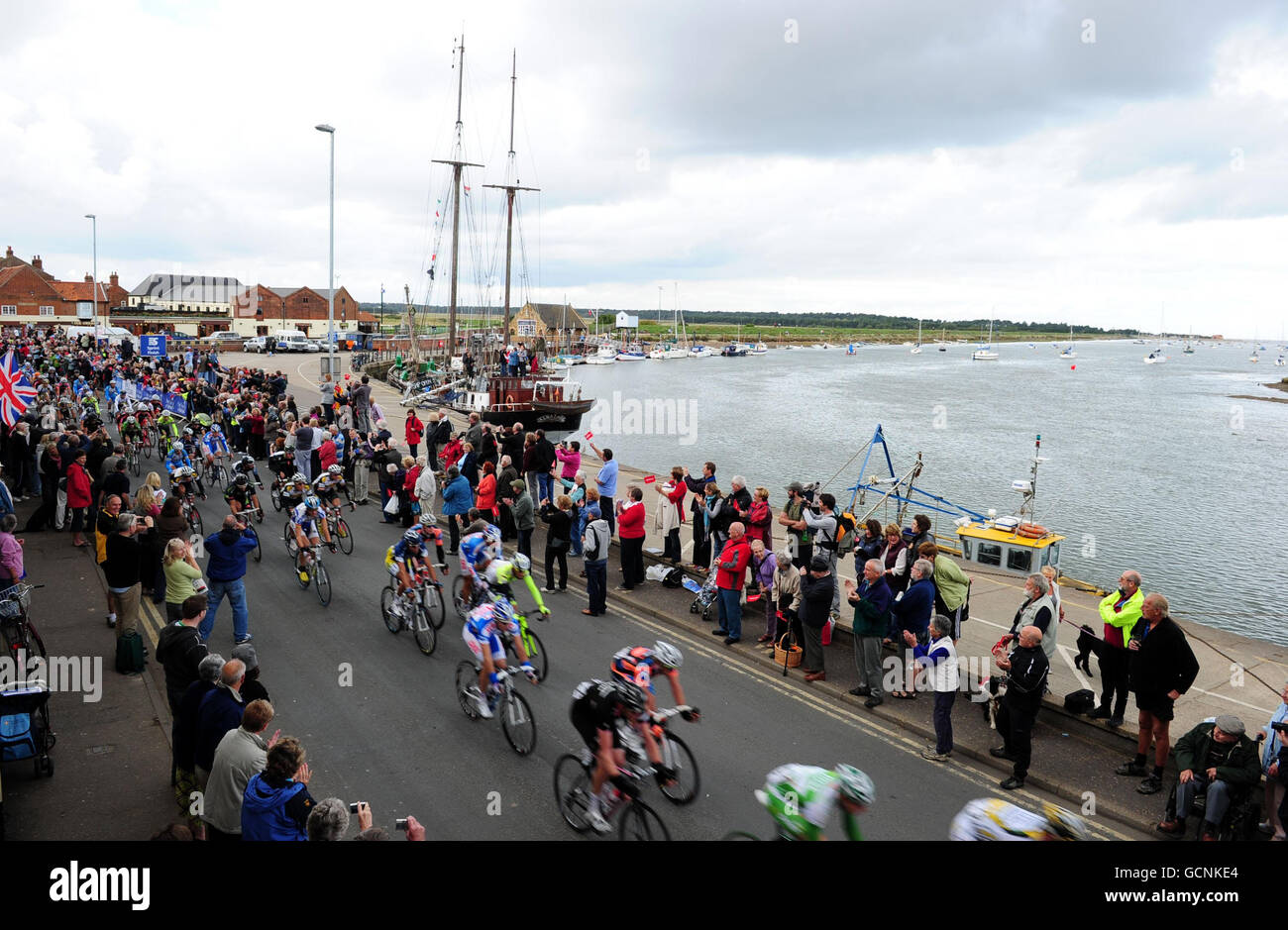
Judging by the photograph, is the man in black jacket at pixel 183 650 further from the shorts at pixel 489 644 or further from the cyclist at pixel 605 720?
the cyclist at pixel 605 720

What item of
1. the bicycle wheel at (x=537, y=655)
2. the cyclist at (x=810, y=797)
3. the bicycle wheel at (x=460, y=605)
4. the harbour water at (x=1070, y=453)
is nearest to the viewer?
the cyclist at (x=810, y=797)

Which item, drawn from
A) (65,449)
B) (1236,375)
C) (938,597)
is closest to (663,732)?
(938,597)

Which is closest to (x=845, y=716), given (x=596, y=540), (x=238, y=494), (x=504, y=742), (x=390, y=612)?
(x=504, y=742)

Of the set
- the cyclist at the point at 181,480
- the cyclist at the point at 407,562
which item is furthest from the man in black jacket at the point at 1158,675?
the cyclist at the point at 181,480

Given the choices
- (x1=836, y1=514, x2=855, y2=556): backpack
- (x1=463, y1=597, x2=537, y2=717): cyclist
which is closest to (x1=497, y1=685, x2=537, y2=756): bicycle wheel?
(x1=463, y1=597, x2=537, y2=717): cyclist

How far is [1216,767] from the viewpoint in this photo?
6.30 meters

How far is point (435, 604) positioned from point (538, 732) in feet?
10.4

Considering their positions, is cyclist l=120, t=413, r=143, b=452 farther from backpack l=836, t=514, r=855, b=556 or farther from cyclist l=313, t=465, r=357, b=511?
backpack l=836, t=514, r=855, b=556

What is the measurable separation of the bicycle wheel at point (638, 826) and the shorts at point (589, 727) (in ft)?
1.52

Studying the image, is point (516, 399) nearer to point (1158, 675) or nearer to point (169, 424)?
point (169, 424)

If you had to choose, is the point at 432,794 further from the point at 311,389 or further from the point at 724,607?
the point at 311,389

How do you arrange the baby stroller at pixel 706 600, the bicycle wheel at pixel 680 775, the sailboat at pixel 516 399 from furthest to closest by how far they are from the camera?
1. the sailboat at pixel 516 399
2. the baby stroller at pixel 706 600
3. the bicycle wheel at pixel 680 775

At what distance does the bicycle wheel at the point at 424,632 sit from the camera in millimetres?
10375
